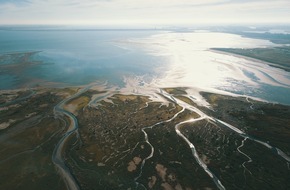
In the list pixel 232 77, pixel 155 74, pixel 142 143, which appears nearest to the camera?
pixel 142 143

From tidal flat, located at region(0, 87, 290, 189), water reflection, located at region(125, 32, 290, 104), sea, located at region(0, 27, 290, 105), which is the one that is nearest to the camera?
tidal flat, located at region(0, 87, 290, 189)

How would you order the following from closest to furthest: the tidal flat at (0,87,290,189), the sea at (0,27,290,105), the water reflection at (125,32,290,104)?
the tidal flat at (0,87,290,189) → the water reflection at (125,32,290,104) → the sea at (0,27,290,105)

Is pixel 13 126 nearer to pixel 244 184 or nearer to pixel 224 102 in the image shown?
pixel 244 184

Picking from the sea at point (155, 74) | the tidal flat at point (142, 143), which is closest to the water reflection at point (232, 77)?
the sea at point (155, 74)

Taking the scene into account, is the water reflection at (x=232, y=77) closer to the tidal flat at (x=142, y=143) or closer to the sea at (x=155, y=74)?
the sea at (x=155, y=74)

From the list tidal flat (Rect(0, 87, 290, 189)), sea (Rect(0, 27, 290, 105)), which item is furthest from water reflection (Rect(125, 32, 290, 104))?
tidal flat (Rect(0, 87, 290, 189))

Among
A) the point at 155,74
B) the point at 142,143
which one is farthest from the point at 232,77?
the point at 142,143

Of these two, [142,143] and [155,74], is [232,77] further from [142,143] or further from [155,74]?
[142,143]

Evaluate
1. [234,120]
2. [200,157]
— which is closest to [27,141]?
[200,157]

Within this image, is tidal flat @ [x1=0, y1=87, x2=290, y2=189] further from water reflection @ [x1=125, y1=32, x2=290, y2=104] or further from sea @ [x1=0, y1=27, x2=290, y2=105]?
sea @ [x1=0, y1=27, x2=290, y2=105]
